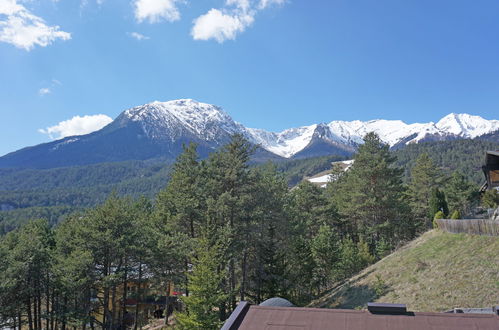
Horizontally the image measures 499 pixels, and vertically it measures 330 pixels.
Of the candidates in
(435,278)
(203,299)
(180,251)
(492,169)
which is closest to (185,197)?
(180,251)

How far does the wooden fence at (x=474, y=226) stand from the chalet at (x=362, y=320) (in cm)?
1400

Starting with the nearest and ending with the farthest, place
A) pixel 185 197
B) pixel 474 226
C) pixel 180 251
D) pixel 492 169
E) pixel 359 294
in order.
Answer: pixel 474 226
pixel 359 294
pixel 180 251
pixel 185 197
pixel 492 169

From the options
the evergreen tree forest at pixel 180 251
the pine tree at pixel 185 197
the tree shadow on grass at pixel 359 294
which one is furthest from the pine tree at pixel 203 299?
the tree shadow on grass at pixel 359 294

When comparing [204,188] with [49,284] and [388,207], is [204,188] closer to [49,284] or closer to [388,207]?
[49,284]

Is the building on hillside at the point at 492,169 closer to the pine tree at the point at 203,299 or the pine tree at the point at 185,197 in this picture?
the pine tree at the point at 185,197

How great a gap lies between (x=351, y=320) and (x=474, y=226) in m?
17.8

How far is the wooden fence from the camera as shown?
21998 millimetres

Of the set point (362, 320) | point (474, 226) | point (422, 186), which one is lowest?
point (362, 320)

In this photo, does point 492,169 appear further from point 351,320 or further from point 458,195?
point 351,320

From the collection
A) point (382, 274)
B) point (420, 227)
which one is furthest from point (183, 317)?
point (420, 227)

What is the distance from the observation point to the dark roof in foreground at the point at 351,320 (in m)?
10.1

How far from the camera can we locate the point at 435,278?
70.4 feet

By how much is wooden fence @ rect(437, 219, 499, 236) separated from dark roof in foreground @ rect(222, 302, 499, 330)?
14.4 m

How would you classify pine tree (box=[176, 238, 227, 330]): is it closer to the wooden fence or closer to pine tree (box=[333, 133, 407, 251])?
the wooden fence
